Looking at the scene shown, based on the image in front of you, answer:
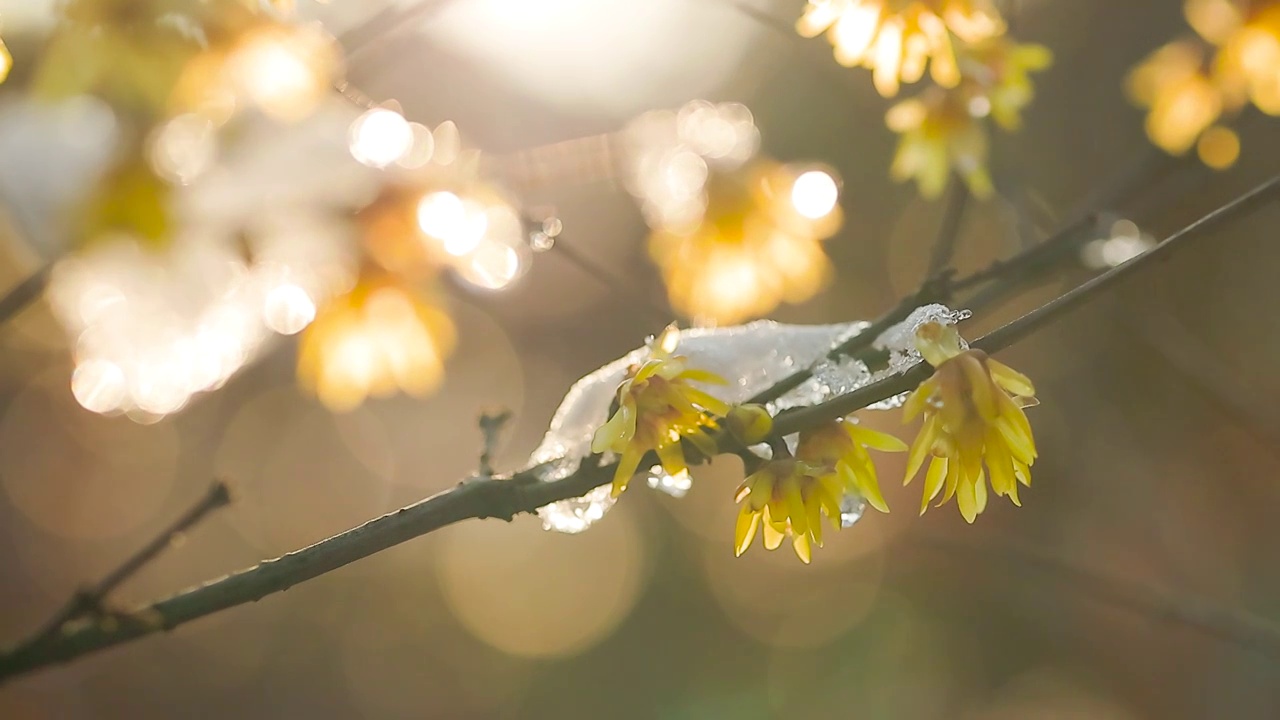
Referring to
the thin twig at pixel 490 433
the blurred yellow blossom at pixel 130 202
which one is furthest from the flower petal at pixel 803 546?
the blurred yellow blossom at pixel 130 202

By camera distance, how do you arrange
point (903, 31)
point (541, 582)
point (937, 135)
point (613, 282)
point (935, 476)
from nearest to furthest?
point (935, 476)
point (903, 31)
point (613, 282)
point (937, 135)
point (541, 582)

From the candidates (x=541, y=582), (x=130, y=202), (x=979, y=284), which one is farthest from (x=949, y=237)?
(x=541, y=582)

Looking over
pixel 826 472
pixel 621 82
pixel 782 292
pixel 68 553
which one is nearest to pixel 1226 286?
pixel 621 82

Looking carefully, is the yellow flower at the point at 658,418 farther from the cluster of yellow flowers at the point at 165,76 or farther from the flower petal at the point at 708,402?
the cluster of yellow flowers at the point at 165,76

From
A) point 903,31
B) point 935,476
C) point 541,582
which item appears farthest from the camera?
point 541,582

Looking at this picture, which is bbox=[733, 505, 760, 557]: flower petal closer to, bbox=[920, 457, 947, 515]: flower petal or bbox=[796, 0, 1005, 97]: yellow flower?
bbox=[920, 457, 947, 515]: flower petal

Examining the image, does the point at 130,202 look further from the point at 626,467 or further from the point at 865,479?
the point at 865,479

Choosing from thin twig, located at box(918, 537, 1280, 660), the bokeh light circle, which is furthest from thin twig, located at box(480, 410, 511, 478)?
the bokeh light circle
